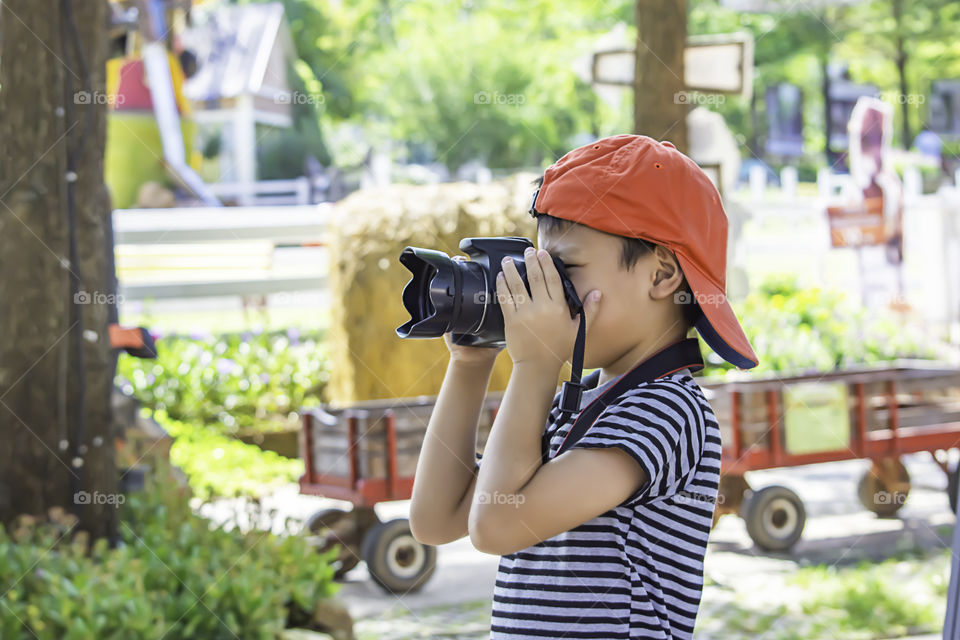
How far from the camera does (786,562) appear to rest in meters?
5.03

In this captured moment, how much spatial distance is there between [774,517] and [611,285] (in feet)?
13.7

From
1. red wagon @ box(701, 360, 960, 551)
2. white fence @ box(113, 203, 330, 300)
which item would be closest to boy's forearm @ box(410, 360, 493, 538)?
red wagon @ box(701, 360, 960, 551)

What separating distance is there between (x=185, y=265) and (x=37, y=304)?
620 centimetres

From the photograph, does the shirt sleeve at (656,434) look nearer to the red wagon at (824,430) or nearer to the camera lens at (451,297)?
the camera lens at (451,297)

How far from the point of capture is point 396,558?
475 centimetres

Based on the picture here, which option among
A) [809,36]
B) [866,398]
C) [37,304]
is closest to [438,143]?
[809,36]

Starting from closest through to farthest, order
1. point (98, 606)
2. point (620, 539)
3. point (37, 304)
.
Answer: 1. point (620, 539)
2. point (98, 606)
3. point (37, 304)

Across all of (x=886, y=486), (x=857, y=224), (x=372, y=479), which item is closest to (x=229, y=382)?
(x=372, y=479)

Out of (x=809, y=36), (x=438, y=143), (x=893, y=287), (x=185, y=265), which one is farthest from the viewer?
(x=438, y=143)

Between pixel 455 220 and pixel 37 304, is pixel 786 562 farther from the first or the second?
pixel 37 304

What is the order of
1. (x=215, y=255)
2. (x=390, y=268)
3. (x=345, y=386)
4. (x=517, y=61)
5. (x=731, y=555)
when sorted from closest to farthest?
(x=731, y=555), (x=390, y=268), (x=345, y=386), (x=215, y=255), (x=517, y=61)

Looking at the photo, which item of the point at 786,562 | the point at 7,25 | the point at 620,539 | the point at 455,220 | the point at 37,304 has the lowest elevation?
the point at 786,562

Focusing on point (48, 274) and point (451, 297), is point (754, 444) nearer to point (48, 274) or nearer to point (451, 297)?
point (48, 274)

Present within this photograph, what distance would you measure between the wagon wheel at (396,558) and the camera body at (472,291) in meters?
3.33
